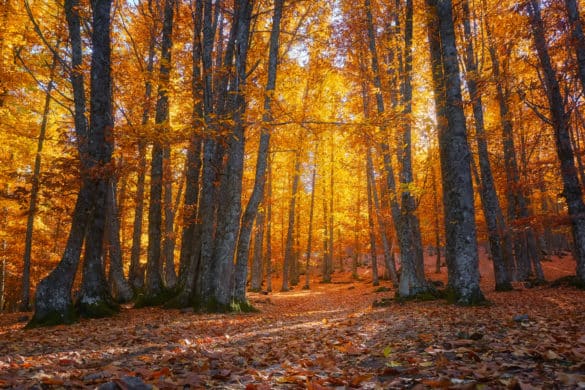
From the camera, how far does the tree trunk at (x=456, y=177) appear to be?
8.38 m

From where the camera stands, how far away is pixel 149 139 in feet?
25.2

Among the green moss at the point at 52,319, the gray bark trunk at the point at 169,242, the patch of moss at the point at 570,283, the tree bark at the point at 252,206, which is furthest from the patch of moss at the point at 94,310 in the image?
the patch of moss at the point at 570,283

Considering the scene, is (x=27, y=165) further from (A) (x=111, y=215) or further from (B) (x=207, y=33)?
(B) (x=207, y=33)

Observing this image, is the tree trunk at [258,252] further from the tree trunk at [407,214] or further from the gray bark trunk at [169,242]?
the tree trunk at [407,214]

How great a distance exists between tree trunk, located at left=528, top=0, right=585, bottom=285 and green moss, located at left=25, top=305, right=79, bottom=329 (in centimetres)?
1429

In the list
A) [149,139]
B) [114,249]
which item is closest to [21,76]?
[114,249]

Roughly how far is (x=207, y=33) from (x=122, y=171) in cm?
539

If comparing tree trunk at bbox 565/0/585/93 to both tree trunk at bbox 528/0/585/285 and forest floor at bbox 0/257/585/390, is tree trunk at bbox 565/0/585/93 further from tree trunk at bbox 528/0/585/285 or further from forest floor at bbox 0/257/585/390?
forest floor at bbox 0/257/585/390

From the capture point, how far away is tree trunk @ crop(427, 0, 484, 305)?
838cm

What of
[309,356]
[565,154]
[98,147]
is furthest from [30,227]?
[565,154]

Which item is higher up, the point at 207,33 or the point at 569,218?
the point at 207,33

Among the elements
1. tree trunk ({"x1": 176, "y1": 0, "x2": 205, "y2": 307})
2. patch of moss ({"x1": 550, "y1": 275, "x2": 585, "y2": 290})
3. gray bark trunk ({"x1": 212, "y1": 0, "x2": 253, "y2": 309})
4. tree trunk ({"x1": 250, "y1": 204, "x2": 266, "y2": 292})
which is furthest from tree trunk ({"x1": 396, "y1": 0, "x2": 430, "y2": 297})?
tree trunk ({"x1": 250, "y1": 204, "x2": 266, "y2": 292})

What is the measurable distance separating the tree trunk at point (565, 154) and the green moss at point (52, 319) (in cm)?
1429

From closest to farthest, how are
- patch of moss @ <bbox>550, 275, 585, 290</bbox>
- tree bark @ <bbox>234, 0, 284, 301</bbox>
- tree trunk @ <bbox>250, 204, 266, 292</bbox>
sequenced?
tree bark @ <bbox>234, 0, 284, 301</bbox>, patch of moss @ <bbox>550, 275, 585, 290</bbox>, tree trunk @ <bbox>250, 204, 266, 292</bbox>
